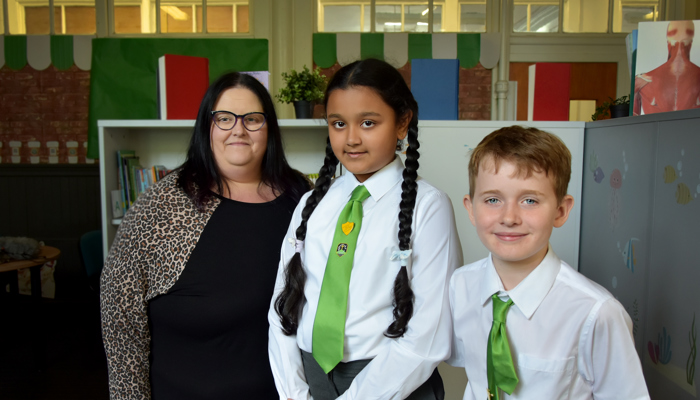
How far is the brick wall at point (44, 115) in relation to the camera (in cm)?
517

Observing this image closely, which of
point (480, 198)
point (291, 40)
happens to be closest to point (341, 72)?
point (480, 198)

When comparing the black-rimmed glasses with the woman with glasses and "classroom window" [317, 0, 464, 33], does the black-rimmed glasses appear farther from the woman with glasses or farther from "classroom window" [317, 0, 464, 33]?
"classroom window" [317, 0, 464, 33]

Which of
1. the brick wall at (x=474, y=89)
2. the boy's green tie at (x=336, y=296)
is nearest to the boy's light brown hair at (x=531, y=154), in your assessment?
the boy's green tie at (x=336, y=296)

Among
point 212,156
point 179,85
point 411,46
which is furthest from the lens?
point 411,46

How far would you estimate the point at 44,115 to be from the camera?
5.21 metres

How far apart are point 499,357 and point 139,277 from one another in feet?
3.47

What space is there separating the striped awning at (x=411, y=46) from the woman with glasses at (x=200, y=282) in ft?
12.3

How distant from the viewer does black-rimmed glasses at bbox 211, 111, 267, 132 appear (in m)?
1.53

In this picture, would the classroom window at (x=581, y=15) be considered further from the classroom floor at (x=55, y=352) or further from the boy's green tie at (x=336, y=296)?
the classroom floor at (x=55, y=352)

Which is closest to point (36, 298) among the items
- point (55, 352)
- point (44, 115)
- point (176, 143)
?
point (55, 352)

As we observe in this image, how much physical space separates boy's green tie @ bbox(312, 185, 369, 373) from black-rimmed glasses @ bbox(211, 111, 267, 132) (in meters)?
0.49

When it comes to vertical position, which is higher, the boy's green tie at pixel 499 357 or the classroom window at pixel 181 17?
the classroom window at pixel 181 17

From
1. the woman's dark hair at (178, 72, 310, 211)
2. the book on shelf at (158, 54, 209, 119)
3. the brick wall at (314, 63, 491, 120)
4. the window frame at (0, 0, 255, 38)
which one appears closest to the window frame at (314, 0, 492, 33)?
the brick wall at (314, 63, 491, 120)

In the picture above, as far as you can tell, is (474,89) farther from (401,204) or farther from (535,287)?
(535,287)
